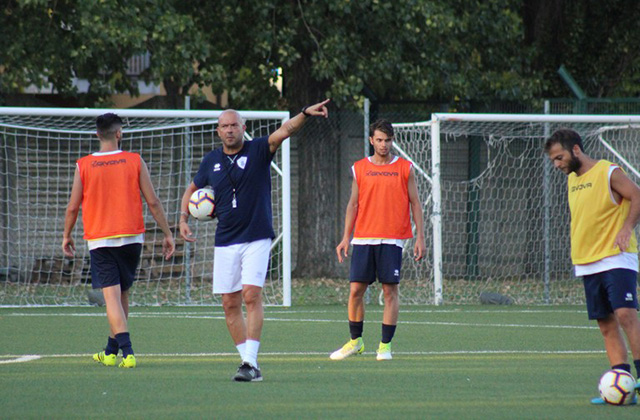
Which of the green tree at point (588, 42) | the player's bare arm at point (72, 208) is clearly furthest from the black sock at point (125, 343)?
the green tree at point (588, 42)

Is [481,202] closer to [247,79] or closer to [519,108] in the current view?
[519,108]

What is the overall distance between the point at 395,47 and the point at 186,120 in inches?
146

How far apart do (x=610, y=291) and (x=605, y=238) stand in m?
0.33

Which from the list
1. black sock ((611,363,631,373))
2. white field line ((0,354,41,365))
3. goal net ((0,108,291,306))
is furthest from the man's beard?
goal net ((0,108,291,306))

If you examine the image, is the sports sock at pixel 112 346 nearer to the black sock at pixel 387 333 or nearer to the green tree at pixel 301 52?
the black sock at pixel 387 333

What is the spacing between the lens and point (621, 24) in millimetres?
21328

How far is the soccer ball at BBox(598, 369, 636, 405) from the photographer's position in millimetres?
6656

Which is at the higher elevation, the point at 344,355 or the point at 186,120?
the point at 186,120

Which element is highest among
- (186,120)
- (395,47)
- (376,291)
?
(395,47)

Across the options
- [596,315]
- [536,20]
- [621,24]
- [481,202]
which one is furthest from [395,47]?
[596,315]

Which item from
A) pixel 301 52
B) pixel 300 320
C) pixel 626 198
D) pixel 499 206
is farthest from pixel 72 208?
pixel 499 206

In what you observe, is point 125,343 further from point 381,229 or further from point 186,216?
point 381,229

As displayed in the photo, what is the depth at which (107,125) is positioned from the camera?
862 cm

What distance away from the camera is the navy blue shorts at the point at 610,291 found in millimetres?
6867
